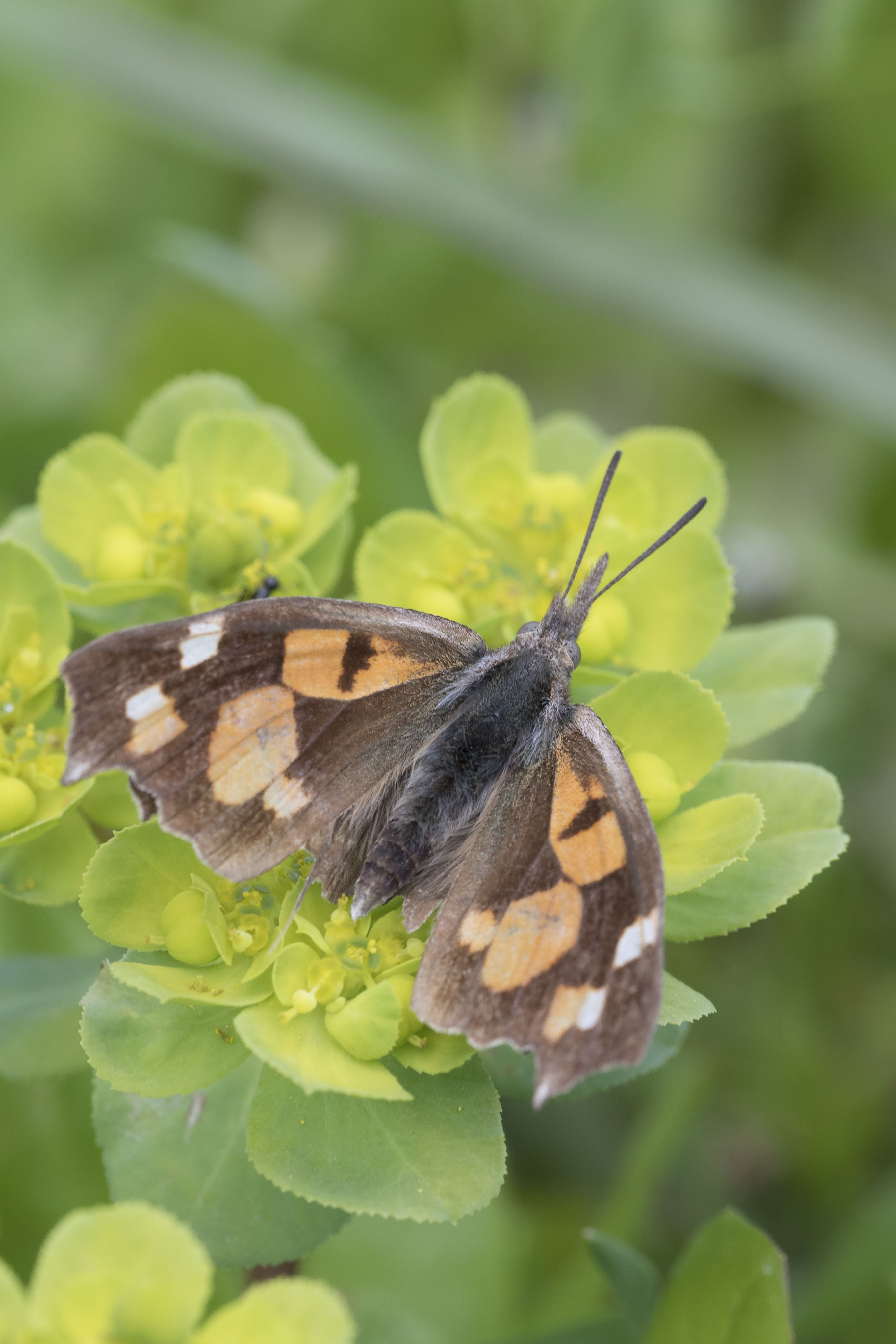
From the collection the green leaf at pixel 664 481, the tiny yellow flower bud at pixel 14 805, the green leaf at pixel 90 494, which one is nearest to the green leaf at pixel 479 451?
the green leaf at pixel 664 481

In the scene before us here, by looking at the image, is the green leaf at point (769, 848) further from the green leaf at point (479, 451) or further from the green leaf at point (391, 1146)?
the green leaf at point (479, 451)

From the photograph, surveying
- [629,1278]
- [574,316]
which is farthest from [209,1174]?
[574,316]

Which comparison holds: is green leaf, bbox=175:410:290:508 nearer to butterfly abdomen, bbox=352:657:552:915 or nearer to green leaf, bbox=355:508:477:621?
green leaf, bbox=355:508:477:621

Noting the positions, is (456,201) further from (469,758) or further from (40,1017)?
(40,1017)

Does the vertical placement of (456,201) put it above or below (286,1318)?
above

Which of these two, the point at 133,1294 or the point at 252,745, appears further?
the point at 252,745

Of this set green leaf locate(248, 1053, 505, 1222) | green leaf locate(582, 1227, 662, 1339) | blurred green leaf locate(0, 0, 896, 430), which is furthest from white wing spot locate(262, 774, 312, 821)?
blurred green leaf locate(0, 0, 896, 430)

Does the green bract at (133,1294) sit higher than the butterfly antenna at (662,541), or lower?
lower
